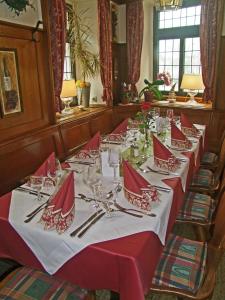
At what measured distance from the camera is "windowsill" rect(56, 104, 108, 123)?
328 cm

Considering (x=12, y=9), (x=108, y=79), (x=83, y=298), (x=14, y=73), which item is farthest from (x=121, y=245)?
(x=108, y=79)

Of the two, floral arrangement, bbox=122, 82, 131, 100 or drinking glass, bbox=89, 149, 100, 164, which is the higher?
floral arrangement, bbox=122, 82, 131, 100

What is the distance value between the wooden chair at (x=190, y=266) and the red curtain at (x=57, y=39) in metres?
2.23

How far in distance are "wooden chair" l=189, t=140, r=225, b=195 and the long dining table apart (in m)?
1.13

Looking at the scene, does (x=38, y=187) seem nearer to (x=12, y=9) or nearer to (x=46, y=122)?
(x=46, y=122)

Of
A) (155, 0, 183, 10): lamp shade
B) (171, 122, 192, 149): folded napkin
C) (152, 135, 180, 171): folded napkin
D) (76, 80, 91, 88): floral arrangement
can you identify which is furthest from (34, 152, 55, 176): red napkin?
(76, 80, 91, 88): floral arrangement

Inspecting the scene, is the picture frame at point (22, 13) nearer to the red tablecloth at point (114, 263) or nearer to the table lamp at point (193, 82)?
the red tablecloth at point (114, 263)

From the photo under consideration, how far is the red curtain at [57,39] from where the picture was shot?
2.95m

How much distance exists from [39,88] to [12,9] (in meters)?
0.78

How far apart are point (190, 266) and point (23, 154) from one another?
1804 millimetres

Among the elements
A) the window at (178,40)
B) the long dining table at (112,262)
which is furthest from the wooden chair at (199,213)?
the window at (178,40)

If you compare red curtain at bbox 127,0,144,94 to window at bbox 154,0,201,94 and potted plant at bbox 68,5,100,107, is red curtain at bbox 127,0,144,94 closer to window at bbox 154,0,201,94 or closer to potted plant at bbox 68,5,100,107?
window at bbox 154,0,201,94

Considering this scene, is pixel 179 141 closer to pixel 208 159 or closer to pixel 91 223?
pixel 208 159

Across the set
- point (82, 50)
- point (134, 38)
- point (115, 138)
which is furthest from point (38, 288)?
point (134, 38)
